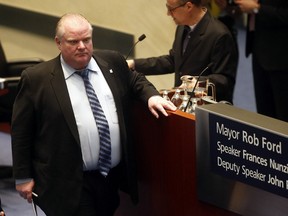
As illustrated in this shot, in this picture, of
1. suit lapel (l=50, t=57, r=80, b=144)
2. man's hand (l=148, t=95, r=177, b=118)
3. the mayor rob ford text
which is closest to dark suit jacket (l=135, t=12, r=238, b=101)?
man's hand (l=148, t=95, r=177, b=118)

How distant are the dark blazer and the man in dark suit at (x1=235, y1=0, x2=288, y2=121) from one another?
1378mm

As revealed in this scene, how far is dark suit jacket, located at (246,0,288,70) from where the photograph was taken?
4656 millimetres

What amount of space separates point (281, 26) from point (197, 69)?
95 centimetres

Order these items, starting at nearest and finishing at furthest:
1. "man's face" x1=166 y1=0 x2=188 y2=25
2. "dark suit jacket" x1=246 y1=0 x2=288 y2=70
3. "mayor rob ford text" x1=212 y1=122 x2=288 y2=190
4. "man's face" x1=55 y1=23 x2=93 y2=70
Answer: "mayor rob ford text" x1=212 y1=122 x2=288 y2=190 → "man's face" x1=55 y1=23 x2=93 y2=70 → "man's face" x1=166 y1=0 x2=188 y2=25 → "dark suit jacket" x1=246 y1=0 x2=288 y2=70

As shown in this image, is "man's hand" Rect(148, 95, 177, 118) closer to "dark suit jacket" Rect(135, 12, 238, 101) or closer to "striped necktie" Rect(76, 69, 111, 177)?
"striped necktie" Rect(76, 69, 111, 177)

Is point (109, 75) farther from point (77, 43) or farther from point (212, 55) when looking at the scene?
point (212, 55)

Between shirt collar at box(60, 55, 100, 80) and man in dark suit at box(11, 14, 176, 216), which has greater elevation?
shirt collar at box(60, 55, 100, 80)

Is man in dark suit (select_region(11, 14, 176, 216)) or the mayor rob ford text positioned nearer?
the mayor rob ford text

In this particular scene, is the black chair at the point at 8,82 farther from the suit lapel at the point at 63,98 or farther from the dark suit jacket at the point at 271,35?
the dark suit jacket at the point at 271,35

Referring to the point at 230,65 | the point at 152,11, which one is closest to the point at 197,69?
the point at 230,65

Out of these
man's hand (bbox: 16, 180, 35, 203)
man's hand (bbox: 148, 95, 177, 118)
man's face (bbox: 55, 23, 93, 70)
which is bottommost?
man's hand (bbox: 16, 180, 35, 203)

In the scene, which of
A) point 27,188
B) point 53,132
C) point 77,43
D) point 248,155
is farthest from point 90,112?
point 248,155

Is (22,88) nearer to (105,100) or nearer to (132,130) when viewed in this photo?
(105,100)

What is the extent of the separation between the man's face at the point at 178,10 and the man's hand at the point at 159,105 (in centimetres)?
61
